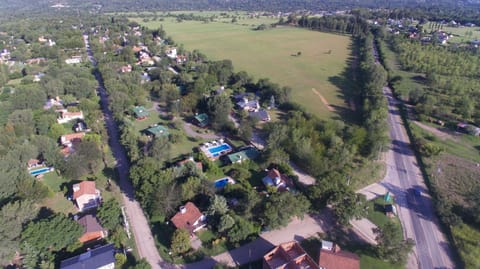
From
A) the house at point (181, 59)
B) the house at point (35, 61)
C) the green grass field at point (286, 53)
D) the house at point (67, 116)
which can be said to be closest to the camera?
the house at point (67, 116)

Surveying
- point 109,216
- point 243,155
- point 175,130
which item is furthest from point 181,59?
point 109,216

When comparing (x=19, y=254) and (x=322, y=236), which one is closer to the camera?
(x=19, y=254)

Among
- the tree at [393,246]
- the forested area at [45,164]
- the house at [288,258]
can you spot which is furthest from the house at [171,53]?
the tree at [393,246]

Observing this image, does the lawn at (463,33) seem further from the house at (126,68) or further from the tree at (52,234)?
the tree at (52,234)

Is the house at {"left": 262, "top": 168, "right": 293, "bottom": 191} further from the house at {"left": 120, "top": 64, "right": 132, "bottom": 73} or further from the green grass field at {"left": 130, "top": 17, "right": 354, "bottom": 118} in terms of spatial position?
the house at {"left": 120, "top": 64, "right": 132, "bottom": 73}

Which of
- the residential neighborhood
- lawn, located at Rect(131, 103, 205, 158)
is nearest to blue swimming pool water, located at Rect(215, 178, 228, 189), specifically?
the residential neighborhood

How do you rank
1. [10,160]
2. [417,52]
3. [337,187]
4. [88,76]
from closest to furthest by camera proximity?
[337,187]
[10,160]
[88,76]
[417,52]

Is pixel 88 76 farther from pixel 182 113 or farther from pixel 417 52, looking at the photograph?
pixel 417 52

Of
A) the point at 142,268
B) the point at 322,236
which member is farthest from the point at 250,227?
the point at 142,268
